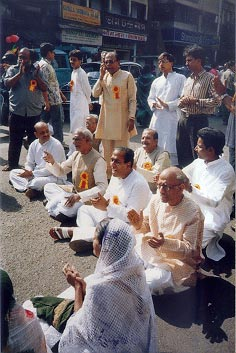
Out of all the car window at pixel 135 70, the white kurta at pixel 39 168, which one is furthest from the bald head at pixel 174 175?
the car window at pixel 135 70

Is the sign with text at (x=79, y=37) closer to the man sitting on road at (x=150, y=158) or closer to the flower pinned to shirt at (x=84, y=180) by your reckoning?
the man sitting on road at (x=150, y=158)

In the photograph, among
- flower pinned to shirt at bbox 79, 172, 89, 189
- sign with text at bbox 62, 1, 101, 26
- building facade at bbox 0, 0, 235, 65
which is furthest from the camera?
sign with text at bbox 62, 1, 101, 26

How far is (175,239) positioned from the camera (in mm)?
2953

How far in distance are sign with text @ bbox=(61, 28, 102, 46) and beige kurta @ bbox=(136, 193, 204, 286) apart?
61.3 feet

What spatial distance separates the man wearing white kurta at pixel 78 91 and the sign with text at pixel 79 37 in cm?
1439

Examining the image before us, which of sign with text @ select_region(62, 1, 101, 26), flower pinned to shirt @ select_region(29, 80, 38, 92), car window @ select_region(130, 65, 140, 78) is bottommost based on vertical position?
flower pinned to shirt @ select_region(29, 80, 38, 92)

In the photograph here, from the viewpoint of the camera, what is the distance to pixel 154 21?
1100 inches

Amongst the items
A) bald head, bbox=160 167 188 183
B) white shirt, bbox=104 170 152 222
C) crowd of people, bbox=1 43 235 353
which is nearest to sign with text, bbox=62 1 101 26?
crowd of people, bbox=1 43 235 353

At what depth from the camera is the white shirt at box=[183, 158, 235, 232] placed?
11.8 feet

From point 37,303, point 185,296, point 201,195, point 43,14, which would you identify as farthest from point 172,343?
point 43,14

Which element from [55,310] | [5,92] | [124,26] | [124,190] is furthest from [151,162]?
[124,26]

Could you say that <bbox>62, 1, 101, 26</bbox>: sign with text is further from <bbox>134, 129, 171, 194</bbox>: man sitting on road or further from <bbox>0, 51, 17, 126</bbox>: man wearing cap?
<bbox>134, 129, 171, 194</bbox>: man sitting on road

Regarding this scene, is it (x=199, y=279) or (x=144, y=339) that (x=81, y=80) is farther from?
(x=144, y=339)

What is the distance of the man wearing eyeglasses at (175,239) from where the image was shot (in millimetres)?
2959
